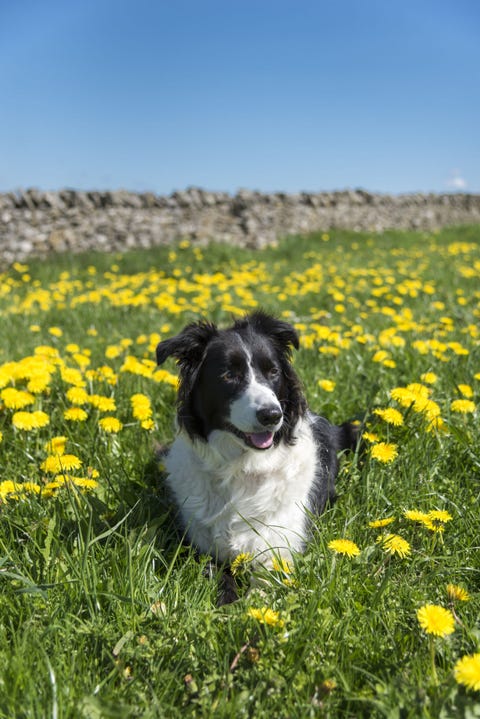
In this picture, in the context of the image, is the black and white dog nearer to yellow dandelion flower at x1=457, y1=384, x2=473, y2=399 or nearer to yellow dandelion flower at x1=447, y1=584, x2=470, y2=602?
yellow dandelion flower at x1=447, y1=584, x2=470, y2=602

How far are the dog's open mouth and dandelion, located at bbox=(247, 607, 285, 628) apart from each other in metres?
0.70

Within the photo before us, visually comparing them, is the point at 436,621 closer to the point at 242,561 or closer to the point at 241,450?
the point at 242,561

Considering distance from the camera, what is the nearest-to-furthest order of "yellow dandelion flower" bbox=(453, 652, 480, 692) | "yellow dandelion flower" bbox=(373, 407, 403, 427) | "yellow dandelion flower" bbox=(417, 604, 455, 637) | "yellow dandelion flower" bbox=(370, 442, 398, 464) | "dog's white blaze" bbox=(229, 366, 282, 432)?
"yellow dandelion flower" bbox=(453, 652, 480, 692) → "yellow dandelion flower" bbox=(417, 604, 455, 637) → "dog's white blaze" bbox=(229, 366, 282, 432) → "yellow dandelion flower" bbox=(370, 442, 398, 464) → "yellow dandelion flower" bbox=(373, 407, 403, 427)

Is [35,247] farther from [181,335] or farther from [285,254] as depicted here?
[181,335]

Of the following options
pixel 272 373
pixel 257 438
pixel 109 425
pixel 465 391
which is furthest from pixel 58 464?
pixel 465 391

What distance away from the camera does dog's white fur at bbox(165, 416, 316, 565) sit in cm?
226

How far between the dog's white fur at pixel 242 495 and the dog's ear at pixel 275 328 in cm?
39

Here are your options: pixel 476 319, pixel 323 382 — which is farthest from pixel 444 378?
pixel 476 319

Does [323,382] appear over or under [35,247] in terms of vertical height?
over

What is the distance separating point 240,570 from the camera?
215 cm

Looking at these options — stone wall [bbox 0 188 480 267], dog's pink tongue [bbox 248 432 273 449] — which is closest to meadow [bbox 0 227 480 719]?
dog's pink tongue [bbox 248 432 273 449]

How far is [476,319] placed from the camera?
18.6ft

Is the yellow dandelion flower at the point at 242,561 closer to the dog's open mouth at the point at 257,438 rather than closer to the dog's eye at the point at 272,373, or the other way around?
the dog's open mouth at the point at 257,438

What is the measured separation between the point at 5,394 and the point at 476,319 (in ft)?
15.5
